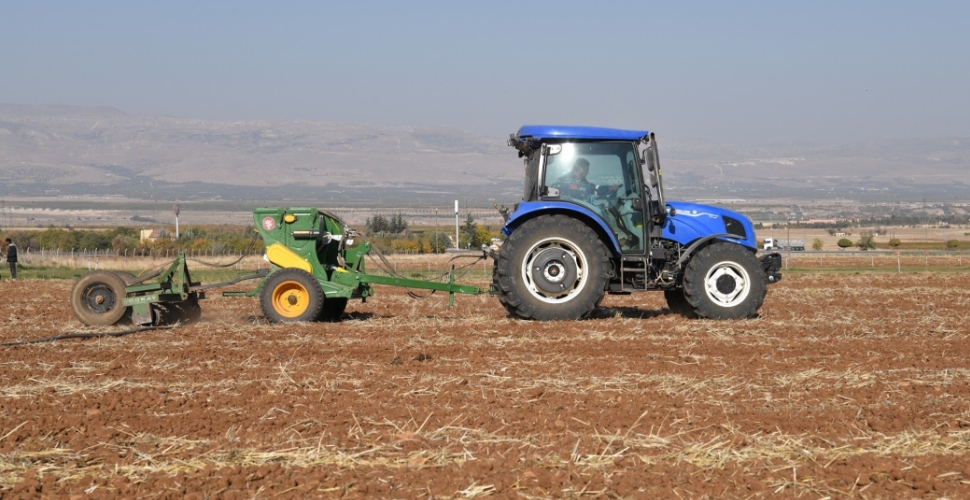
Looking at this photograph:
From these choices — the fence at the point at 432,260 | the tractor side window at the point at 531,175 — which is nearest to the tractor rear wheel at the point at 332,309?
the tractor side window at the point at 531,175

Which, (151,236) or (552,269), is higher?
(552,269)

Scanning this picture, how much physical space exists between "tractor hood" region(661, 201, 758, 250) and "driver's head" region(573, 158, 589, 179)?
1.08 meters

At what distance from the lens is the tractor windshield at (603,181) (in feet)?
40.0

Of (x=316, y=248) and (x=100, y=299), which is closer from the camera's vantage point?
(x=100, y=299)

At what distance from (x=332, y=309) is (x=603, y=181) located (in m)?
3.76

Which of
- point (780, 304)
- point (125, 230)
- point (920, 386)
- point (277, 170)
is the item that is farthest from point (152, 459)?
point (277, 170)

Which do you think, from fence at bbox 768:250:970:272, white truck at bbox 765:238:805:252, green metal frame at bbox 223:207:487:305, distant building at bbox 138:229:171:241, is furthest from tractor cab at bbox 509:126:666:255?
white truck at bbox 765:238:805:252

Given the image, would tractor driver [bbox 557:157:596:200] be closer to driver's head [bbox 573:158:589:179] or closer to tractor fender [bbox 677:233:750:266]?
driver's head [bbox 573:158:589:179]

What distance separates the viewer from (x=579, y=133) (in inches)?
480

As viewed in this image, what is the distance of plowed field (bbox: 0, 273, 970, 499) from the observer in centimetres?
569

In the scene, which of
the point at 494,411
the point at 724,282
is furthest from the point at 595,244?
the point at 494,411

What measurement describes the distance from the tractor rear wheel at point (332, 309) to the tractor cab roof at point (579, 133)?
125 inches

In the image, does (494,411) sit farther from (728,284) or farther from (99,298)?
(99,298)

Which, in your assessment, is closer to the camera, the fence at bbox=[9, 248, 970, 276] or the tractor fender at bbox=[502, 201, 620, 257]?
the tractor fender at bbox=[502, 201, 620, 257]
